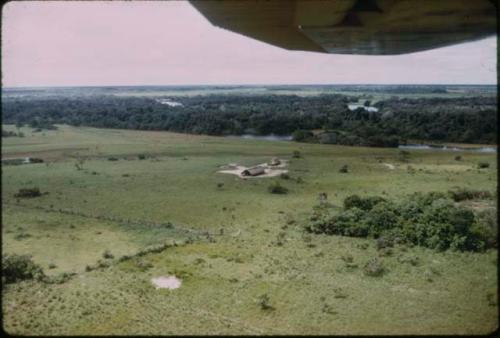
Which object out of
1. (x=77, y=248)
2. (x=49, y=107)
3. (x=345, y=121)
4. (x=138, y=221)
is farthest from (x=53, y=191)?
(x=49, y=107)

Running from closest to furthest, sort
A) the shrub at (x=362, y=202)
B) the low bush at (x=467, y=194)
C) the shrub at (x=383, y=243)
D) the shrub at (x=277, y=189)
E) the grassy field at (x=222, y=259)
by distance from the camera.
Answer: the grassy field at (x=222, y=259) < the shrub at (x=383, y=243) < the shrub at (x=362, y=202) < the low bush at (x=467, y=194) < the shrub at (x=277, y=189)

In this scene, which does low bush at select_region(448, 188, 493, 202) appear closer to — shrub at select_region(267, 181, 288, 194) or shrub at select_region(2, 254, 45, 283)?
shrub at select_region(267, 181, 288, 194)

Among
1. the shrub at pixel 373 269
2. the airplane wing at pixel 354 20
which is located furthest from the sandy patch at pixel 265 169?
the airplane wing at pixel 354 20

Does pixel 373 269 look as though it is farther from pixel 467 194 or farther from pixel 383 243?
pixel 467 194

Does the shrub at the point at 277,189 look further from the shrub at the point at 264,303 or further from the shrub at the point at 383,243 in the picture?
the shrub at the point at 264,303

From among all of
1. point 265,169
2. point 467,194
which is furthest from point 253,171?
point 467,194

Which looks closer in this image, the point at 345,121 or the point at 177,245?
the point at 177,245

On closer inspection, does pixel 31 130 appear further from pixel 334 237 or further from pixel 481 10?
pixel 481 10

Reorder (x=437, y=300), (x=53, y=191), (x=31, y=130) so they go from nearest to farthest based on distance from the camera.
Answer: (x=437, y=300)
(x=53, y=191)
(x=31, y=130)
